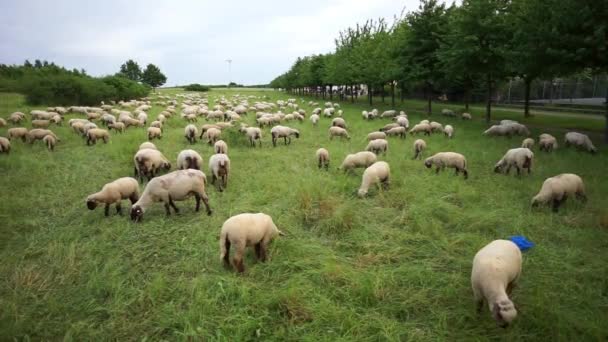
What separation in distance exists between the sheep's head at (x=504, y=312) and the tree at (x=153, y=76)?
11332 cm

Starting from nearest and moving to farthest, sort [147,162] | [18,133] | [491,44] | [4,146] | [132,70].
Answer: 1. [147,162]
2. [4,146]
3. [18,133]
4. [491,44]
5. [132,70]

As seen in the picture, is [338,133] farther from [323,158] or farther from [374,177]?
[374,177]

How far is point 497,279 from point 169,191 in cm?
683

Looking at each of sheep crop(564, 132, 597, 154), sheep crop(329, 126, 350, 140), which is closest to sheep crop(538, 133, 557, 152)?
sheep crop(564, 132, 597, 154)

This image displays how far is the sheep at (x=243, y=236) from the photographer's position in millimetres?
5719

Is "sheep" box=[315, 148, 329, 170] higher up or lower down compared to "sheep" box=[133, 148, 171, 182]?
lower down

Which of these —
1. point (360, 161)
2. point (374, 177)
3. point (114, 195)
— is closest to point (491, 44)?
point (360, 161)

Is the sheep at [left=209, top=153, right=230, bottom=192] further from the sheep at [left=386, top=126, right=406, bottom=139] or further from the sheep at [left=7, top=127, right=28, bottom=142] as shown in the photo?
the sheep at [left=7, top=127, right=28, bottom=142]

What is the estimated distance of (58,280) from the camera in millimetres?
5793

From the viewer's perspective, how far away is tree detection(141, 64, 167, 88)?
103m

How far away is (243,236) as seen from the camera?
18.9 feet

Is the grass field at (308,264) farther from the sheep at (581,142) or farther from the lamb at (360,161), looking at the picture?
the sheep at (581,142)

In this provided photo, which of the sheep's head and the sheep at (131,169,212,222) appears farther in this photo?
the sheep at (131,169,212,222)

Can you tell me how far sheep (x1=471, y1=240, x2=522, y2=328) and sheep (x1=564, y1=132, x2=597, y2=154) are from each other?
1305cm
